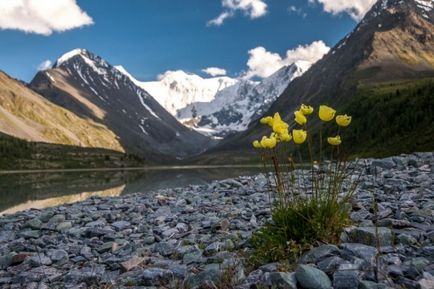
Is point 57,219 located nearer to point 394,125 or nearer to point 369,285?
point 369,285

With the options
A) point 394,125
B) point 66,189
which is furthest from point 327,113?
point 394,125

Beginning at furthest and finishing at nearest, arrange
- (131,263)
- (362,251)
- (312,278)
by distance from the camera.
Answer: (131,263)
(362,251)
(312,278)

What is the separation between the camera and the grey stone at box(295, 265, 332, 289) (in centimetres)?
648

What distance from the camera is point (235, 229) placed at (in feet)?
39.4

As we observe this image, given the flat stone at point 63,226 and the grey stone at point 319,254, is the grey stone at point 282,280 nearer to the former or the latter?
the grey stone at point 319,254

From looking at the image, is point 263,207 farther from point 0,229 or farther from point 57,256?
point 0,229

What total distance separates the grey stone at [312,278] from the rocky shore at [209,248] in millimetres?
14

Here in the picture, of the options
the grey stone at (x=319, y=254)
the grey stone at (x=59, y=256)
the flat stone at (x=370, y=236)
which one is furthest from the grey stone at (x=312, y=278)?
the grey stone at (x=59, y=256)

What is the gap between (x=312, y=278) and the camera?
6.53 meters

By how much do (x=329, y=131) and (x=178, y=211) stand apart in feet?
568

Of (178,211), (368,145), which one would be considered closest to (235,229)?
(178,211)

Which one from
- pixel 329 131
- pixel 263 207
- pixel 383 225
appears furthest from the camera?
pixel 329 131

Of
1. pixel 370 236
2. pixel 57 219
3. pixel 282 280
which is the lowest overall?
pixel 57 219

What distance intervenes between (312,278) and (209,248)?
146 inches
